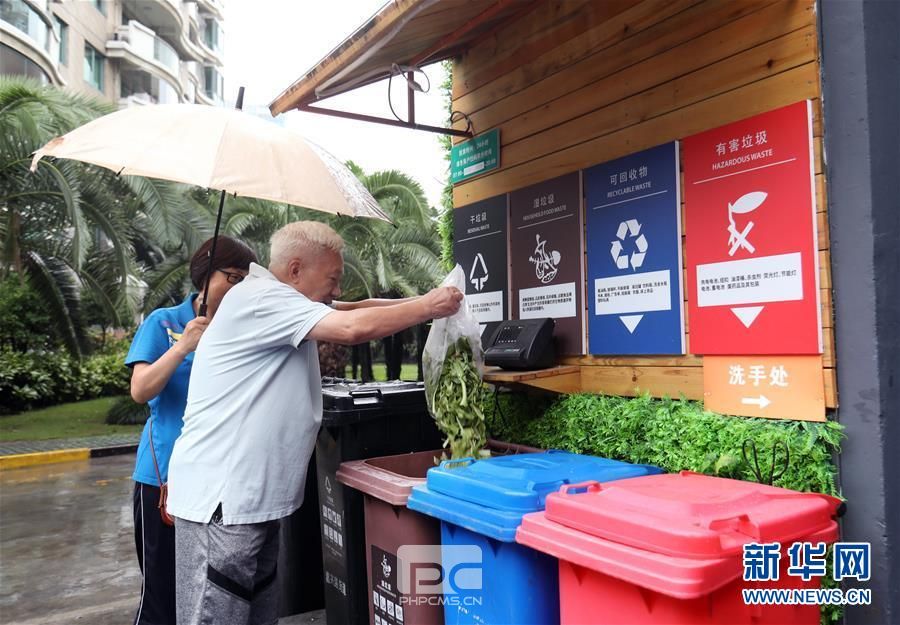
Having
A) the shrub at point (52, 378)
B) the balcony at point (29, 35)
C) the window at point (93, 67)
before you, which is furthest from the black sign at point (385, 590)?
the window at point (93, 67)

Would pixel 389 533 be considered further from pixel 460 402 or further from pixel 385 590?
pixel 460 402

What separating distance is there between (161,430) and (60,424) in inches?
481

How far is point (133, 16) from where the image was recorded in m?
34.0

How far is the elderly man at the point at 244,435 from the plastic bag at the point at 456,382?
1.83ft

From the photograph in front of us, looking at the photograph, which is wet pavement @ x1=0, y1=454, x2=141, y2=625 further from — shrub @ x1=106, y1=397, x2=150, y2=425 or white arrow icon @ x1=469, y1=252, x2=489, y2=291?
shrub @ x1=106, y1=397, x2=150, y2=425

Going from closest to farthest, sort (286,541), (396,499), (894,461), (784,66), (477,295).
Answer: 1. (894,461)
2. (784,66)
3. (396,499)
4. (286,541)
5. (477,295)

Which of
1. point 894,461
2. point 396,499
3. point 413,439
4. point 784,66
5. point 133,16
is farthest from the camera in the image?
point 133,16

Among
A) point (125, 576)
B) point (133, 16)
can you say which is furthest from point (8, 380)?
point (133, 16)

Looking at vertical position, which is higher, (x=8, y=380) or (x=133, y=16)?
(x=133, y=16)

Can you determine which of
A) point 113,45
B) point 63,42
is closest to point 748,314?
point 63,42

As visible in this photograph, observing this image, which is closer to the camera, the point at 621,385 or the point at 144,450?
the point at 144,450

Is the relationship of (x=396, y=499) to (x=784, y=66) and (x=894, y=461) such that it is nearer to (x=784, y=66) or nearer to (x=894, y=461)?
(x=894, y=461)

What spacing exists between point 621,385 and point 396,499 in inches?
51.2

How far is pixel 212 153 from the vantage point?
2697mm
